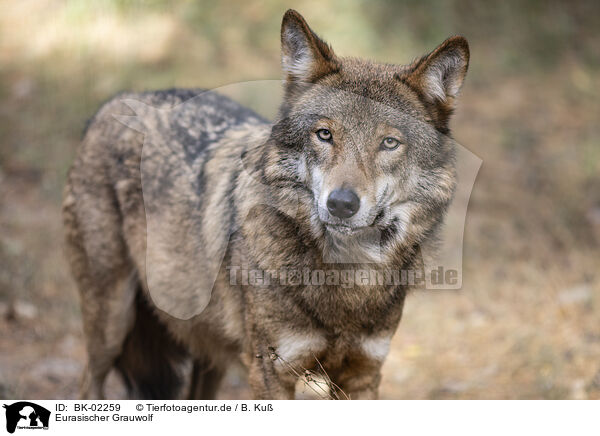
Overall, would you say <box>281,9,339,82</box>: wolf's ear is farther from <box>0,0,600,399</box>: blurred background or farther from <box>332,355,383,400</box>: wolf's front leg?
<box>0,0,600,399</box>: blurred background

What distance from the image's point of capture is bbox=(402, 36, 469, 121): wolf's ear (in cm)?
268

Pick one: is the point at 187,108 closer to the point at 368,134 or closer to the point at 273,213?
the point at 273,213

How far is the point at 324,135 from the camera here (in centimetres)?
271

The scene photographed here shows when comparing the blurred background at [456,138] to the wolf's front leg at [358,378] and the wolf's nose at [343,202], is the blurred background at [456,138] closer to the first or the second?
the wolf's front leg at [358,378]

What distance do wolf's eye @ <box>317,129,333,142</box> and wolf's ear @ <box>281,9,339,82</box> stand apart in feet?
0.92

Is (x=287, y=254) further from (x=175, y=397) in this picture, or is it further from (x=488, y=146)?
(x=488, y=146)

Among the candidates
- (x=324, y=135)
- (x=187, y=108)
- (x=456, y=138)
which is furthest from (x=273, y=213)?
(x=456, y=138)

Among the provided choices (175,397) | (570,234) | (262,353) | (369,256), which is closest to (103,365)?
(175,397)

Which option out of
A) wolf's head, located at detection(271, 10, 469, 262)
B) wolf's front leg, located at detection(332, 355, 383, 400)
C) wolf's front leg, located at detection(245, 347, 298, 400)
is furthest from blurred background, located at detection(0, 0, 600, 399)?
wolf's head, located at detection(271, 10, 469, 262)
